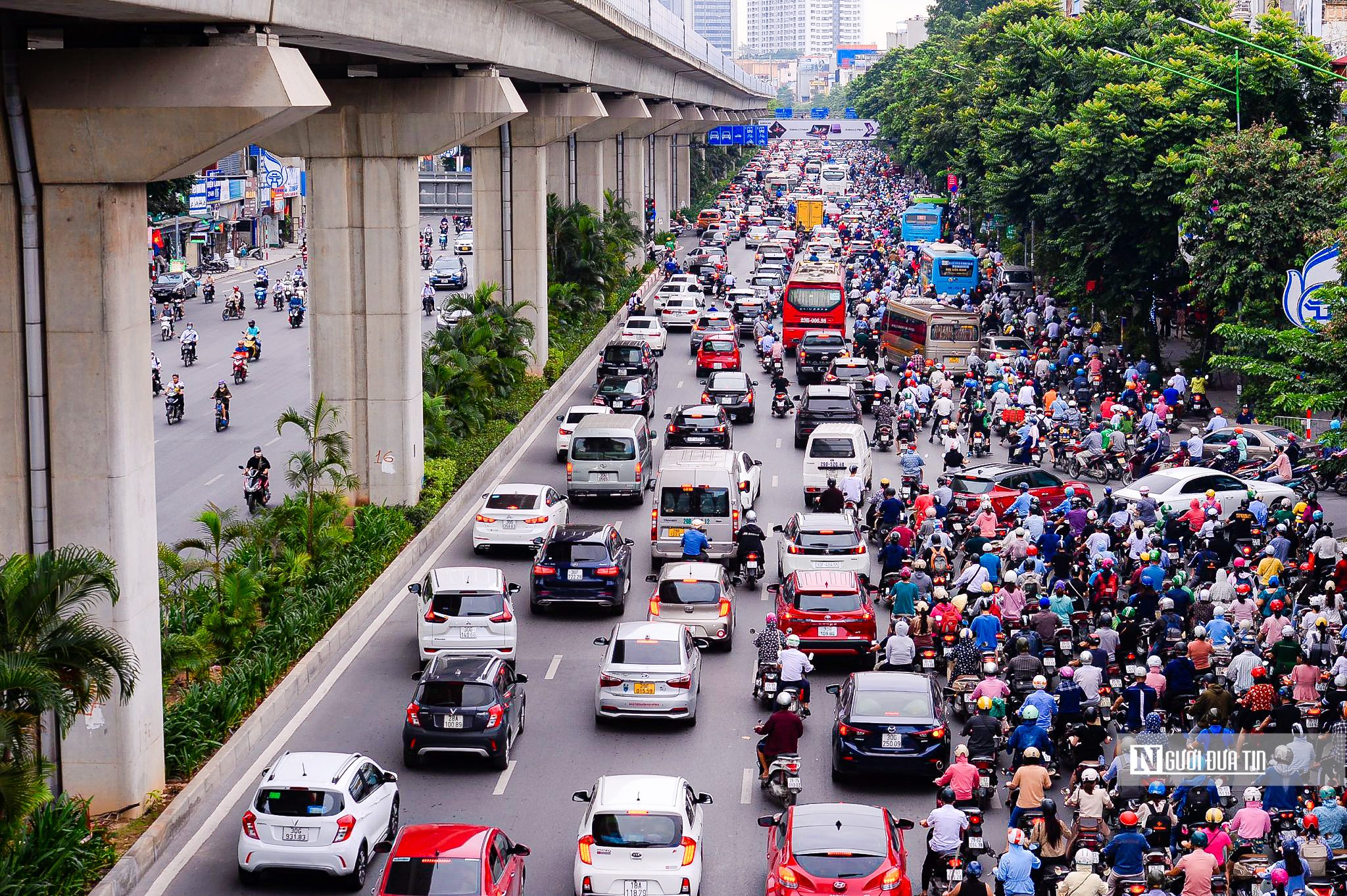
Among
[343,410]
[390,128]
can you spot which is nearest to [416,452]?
[343,410]

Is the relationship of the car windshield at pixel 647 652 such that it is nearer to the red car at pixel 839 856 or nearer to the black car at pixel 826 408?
the red car at pixel 839 856

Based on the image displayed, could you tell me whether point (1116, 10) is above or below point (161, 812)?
above

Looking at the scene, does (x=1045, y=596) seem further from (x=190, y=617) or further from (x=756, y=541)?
(x=190, y=617)

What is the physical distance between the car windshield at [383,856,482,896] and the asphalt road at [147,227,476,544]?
1242cm

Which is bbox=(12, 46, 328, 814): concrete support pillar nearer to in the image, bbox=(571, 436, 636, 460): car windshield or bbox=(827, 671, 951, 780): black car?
bbox=(827, 671, 951, 780): black car

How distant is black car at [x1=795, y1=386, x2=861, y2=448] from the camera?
42312 millimetres

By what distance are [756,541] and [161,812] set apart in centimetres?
1319

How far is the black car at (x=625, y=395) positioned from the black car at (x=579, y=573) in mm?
15231

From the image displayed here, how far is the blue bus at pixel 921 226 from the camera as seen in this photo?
86875 millimetres

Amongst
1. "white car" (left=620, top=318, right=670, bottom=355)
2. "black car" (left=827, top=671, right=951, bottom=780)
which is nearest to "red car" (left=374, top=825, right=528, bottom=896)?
"black car" (left=827, top=671, right=951, bottom=780)

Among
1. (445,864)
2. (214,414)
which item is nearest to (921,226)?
(214,414)

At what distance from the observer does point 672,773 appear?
21156 millimetres

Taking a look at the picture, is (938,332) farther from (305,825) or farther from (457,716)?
(305,825)

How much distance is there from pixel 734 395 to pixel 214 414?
589 inches
